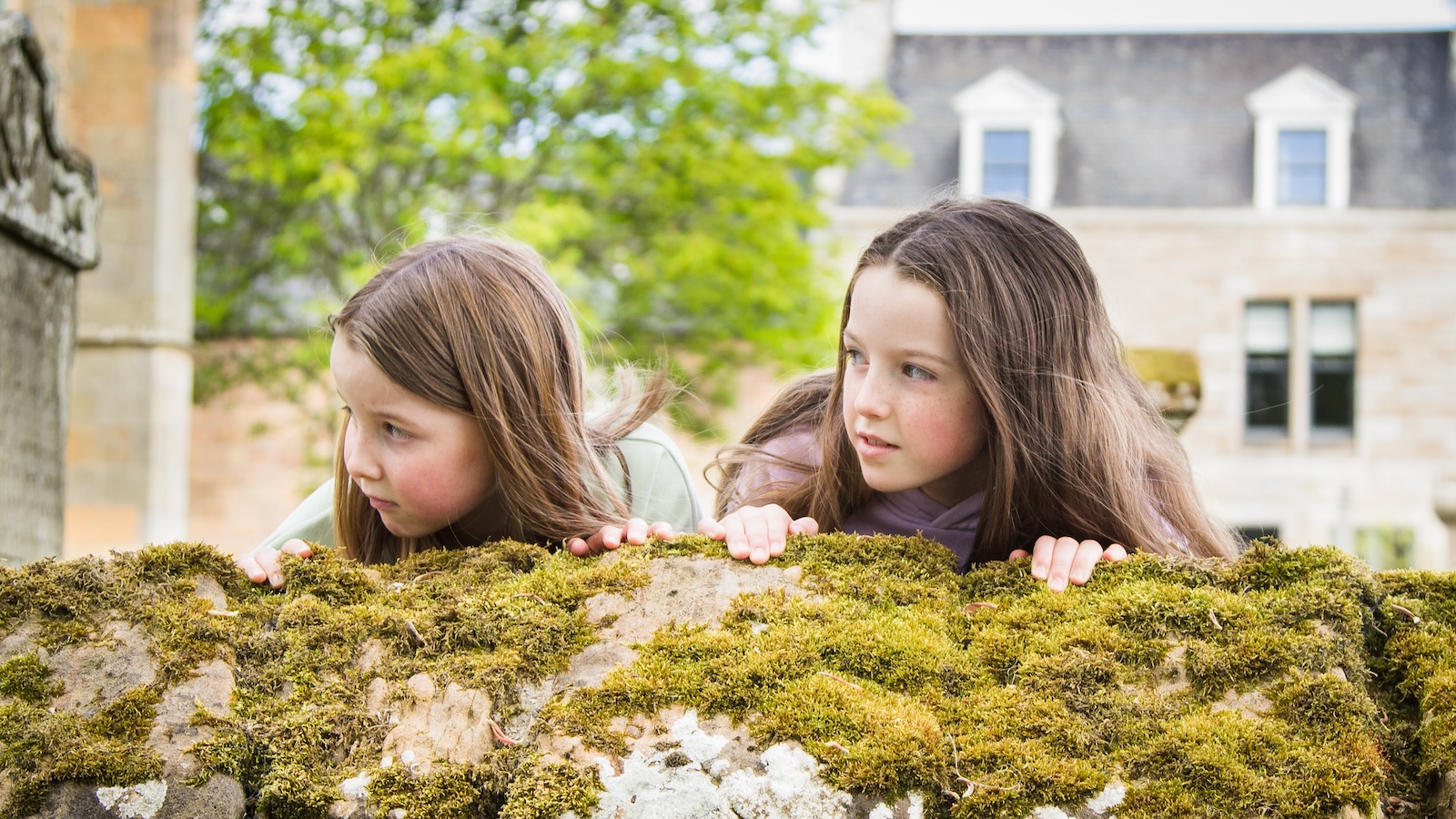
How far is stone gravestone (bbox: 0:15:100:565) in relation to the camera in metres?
3.73

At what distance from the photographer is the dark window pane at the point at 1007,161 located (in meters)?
20.7

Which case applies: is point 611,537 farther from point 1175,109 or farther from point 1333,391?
point 1175,109

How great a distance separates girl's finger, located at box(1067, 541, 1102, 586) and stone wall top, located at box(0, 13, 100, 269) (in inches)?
125

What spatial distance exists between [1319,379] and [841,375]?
19.4 meters

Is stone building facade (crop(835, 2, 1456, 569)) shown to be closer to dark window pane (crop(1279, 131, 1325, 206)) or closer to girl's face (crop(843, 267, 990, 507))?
dark window pane (crop(1279, 131, 1325, 206))

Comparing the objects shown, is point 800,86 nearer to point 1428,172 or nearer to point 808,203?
point 808,203

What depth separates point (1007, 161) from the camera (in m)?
20.7

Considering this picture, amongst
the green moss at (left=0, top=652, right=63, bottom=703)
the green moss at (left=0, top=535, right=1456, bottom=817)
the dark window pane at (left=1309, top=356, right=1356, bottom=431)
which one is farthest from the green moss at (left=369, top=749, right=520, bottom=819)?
the dark window pane at (left=1309, top=356, right=1356, bottom=431)

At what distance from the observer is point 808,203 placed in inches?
547

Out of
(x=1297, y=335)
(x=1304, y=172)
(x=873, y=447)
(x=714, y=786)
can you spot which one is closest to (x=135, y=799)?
(x=714, y=786)

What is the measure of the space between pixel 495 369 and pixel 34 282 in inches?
84.6

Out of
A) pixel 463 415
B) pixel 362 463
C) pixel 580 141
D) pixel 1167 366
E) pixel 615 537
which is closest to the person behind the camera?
pixel 615 537

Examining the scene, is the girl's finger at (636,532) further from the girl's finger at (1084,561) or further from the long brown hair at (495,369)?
the girl's finger at (1084,561)

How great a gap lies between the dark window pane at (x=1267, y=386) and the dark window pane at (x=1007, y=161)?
4537 mm
